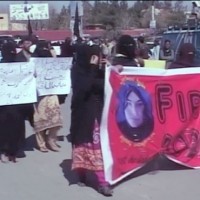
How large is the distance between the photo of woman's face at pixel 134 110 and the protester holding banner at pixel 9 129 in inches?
85.6

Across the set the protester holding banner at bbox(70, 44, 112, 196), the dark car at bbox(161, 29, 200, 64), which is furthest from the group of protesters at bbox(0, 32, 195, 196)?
the dark car at bbox(161, 29, 200, 64)

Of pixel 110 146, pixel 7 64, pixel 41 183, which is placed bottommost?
pixel 41 183

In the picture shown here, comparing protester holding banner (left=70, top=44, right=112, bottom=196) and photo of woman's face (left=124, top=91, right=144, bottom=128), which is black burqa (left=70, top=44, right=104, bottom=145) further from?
photo of woman's face (left=124, top=91, right=144, bottom=128)

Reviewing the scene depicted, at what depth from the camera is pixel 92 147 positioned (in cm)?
652

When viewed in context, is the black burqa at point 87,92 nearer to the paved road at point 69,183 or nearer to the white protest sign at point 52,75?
the paved road at point 69,183

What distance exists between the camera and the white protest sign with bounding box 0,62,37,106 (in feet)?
27.5

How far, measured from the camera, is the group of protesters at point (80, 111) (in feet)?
21.4

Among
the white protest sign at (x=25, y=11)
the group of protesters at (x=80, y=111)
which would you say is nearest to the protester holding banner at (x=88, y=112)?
the group of protesters at (x=80, y=111)

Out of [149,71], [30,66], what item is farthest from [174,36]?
[149,71]

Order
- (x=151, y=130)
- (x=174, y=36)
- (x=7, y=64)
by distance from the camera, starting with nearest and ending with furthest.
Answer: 1. (x=151, y=130)
2. (x=7, y=64)
3. (x=174, y=36)

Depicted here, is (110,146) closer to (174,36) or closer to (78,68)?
(78,68)

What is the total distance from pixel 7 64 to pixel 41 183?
6.72 ft

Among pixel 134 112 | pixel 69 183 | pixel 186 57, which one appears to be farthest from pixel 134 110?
pixel 186 57

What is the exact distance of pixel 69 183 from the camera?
699 cm
